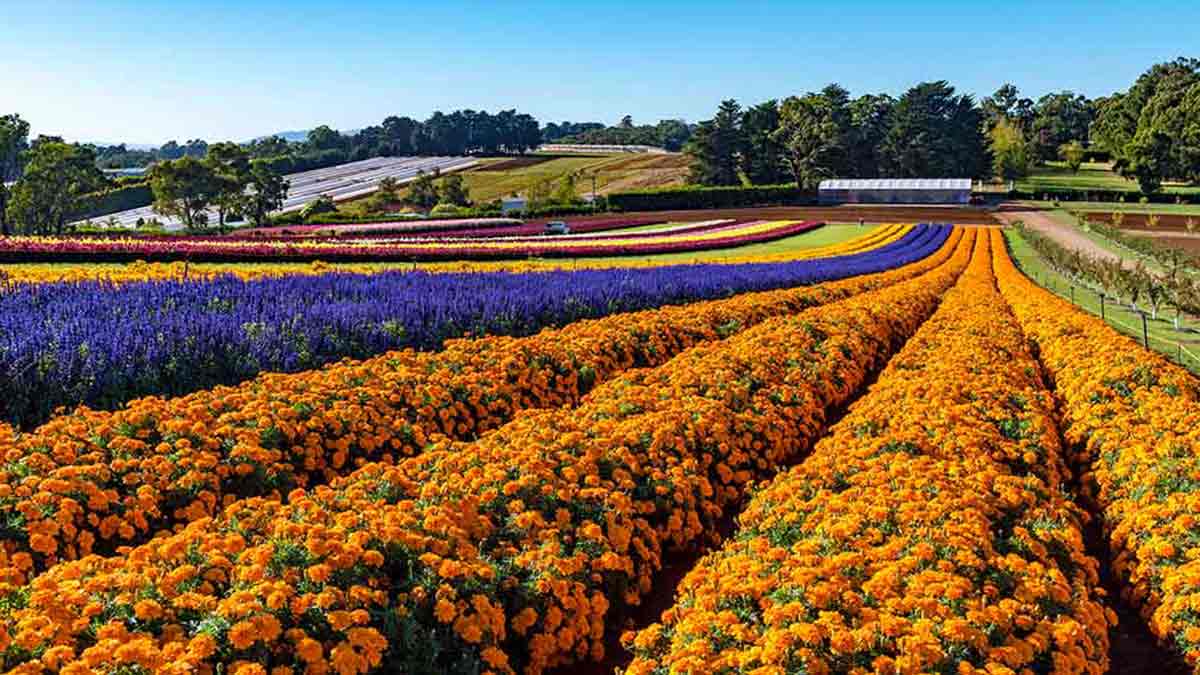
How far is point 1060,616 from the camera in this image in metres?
5.31

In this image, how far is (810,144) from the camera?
102375 mm

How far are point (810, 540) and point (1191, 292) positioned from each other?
20745 millimetres

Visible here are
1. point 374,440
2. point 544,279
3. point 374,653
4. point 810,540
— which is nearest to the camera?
point 374,653

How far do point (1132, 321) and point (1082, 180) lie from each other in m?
107

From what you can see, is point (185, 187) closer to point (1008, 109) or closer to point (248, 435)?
point (248, 435)

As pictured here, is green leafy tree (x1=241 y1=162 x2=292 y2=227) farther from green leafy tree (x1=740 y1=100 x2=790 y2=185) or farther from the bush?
green leafy tree (x1=740 y1=100 x2=790 y2=185)

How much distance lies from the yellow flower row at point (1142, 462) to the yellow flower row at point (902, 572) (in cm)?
47

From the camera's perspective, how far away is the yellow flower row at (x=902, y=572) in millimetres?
4715

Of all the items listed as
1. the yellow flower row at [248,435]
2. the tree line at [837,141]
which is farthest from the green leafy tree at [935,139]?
the yellow flower row at [248,435]

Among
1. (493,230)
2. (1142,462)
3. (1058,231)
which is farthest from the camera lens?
(1058,231)

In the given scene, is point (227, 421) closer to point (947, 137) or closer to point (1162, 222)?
point (1162, 222)

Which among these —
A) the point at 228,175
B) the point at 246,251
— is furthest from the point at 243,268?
the point at 228,175

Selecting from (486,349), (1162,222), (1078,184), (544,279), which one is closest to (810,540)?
(486,349)

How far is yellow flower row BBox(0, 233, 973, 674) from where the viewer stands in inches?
170
